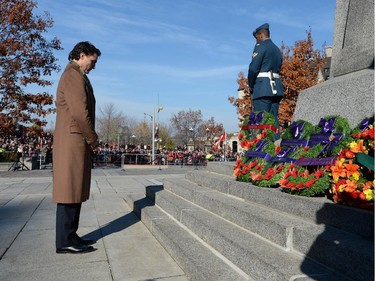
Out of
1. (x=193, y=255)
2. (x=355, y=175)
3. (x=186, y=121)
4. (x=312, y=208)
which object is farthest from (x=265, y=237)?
(x=186, y=121)

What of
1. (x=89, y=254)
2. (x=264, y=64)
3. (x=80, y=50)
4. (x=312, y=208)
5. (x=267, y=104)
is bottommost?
(x=89, y=254)

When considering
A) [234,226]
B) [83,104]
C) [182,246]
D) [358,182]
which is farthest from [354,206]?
[83,104]

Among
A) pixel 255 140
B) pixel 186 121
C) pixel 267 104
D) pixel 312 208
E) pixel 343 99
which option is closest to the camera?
pixel 312 208

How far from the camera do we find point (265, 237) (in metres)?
3.27

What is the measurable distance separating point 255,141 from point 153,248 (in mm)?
2204

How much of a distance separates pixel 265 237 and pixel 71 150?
2218mm

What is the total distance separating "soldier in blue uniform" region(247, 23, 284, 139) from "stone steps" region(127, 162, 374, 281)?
1.97 meters

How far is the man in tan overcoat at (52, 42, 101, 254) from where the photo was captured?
3.77 m

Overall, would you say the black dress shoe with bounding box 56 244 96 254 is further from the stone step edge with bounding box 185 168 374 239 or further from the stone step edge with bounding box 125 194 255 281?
the stone step edge with bounding box 185 168 374 239

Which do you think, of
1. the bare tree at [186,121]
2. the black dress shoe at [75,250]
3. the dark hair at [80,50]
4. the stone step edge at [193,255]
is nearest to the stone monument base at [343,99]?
the stone step edge at [193,255]

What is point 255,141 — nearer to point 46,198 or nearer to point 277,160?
point 277,160

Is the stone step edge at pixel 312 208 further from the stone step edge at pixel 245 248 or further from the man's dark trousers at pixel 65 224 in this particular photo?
the man's dark trousers at pixel 65 224

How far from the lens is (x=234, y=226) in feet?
12.4

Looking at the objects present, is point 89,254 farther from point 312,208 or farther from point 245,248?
point 312,208
